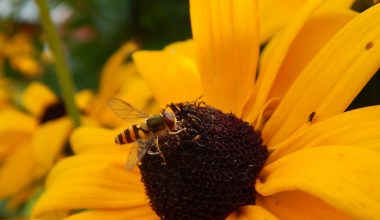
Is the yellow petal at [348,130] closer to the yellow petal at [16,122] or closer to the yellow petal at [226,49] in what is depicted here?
the yellow petal at [226,49]

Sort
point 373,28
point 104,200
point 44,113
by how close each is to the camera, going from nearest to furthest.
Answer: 1. point 373,28
2. point 104,200
3. point 44,113

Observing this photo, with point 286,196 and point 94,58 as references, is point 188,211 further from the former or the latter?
point 94,58

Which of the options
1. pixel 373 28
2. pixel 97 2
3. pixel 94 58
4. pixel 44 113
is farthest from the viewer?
pixel 94 58

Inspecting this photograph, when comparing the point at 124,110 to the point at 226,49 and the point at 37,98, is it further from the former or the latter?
the point at 37,98

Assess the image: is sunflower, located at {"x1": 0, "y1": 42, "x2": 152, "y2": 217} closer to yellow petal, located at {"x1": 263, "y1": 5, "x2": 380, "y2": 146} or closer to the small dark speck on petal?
yellow petal, located at {"x1": 263, "y1": 5, "x2": 380, "y2": 146}

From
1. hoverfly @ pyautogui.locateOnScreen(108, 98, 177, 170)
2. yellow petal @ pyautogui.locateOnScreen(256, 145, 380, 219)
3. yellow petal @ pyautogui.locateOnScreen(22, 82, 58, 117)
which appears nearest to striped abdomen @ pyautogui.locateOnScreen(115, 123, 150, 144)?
hoverfly @ pyautogui.locateOnScreen(108, 98, 177, 170)

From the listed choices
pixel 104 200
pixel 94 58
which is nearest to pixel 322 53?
pixel 104 200

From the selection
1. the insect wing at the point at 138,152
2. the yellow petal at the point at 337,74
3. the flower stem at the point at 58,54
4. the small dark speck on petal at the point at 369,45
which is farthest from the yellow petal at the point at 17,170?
the small dark speck on petal at the point at 369,45

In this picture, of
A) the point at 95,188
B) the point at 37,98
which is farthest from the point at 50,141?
the point at 95,188
